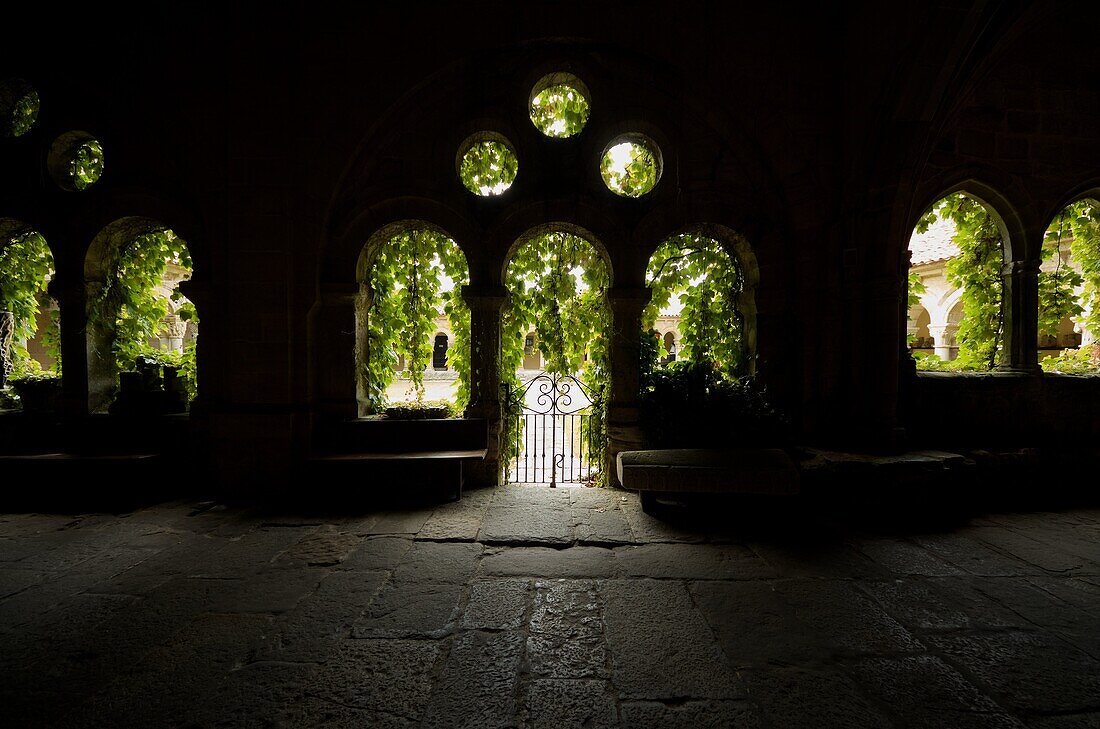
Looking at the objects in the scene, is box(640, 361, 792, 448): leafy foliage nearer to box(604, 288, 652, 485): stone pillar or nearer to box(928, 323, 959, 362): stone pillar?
box(604, 288, 652, 485): stone pillar

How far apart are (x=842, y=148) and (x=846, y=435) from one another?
2.58 meters

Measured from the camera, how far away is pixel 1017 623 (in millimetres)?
2191

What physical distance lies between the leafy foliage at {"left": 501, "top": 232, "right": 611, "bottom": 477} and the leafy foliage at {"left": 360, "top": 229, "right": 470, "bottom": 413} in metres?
0.48

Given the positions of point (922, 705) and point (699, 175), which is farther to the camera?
point (699, 175)

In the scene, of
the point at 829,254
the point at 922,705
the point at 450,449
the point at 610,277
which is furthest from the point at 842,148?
the point at 450,449

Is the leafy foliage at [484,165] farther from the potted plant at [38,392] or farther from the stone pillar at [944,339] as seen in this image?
the stone pillar at [944,339]

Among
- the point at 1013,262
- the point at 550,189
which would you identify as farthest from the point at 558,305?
Result: the point at 1013,262

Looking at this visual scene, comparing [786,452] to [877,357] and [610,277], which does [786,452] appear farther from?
[610,277]

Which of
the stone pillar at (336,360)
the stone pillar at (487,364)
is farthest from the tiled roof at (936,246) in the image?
the stone pillar at (336,360)

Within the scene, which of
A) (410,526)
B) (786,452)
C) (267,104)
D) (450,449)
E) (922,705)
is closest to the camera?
(922,705)

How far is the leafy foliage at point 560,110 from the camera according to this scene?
14.6 ft

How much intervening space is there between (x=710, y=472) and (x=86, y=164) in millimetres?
6454

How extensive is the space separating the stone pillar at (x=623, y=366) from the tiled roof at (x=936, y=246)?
924 cm

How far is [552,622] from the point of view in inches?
85.6
